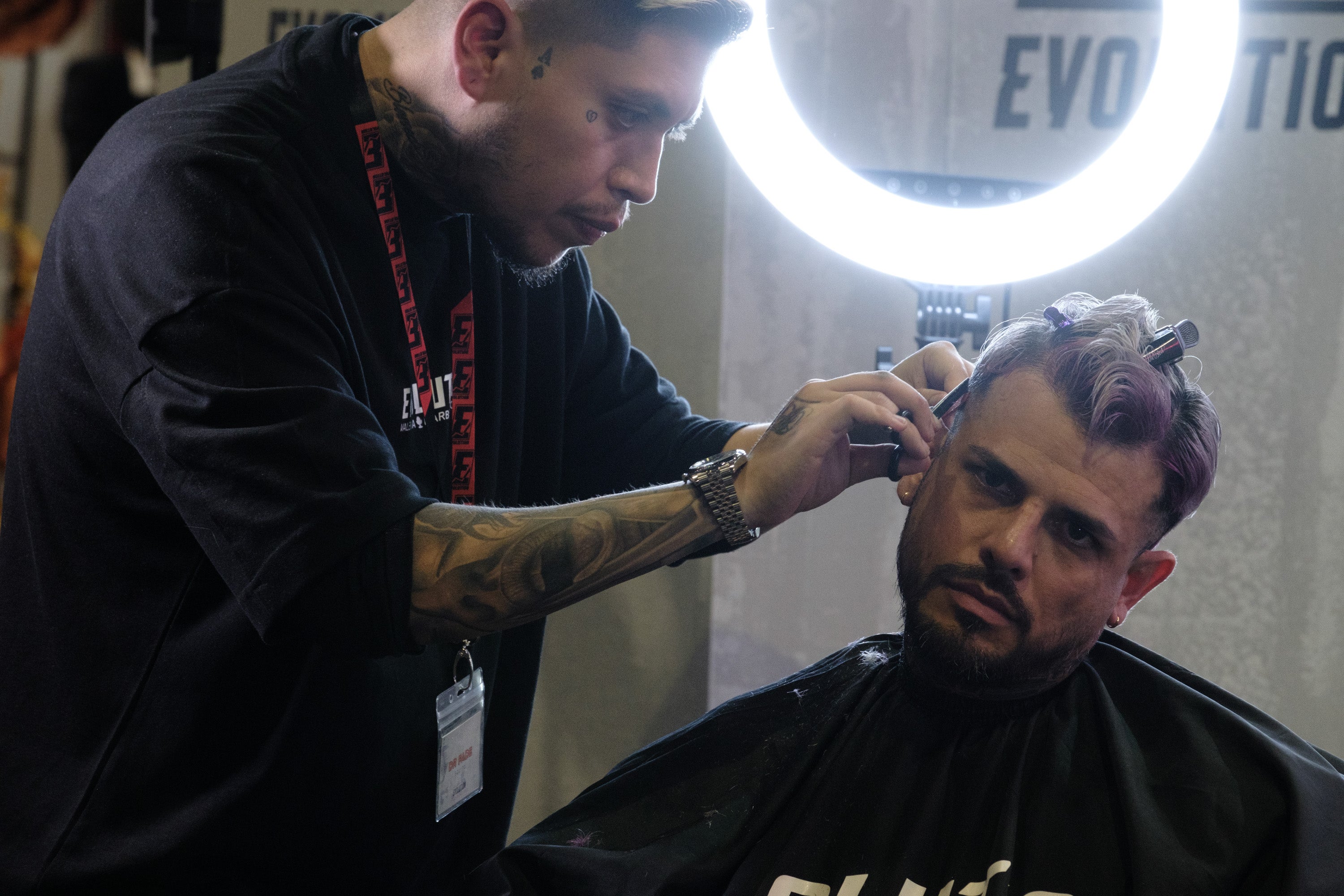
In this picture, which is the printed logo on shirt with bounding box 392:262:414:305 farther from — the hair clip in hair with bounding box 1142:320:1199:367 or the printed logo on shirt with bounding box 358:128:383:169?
the hair clip in hair with bounding box 1142:320:1199:367

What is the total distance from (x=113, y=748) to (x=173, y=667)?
11cm

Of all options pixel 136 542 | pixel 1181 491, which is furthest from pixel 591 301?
pixel 1181 491

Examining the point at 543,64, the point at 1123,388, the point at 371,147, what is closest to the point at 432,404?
the point at 371,147

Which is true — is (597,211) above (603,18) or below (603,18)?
below

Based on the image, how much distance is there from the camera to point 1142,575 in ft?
4.62

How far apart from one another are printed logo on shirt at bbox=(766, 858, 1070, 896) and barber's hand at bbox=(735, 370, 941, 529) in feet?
1.50

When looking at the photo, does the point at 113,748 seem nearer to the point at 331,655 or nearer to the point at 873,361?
the point at 331,655

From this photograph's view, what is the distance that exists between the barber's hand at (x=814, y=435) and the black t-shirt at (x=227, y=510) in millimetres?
370

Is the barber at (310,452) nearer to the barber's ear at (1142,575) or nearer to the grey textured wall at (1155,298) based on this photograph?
the barber's ear at (1142,575)

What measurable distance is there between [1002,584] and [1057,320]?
357 mm

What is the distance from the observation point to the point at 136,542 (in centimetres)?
121

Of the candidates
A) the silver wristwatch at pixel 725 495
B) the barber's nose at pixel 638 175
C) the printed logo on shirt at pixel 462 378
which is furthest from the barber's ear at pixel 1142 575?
the printed logo on shirt at pixel 462 378

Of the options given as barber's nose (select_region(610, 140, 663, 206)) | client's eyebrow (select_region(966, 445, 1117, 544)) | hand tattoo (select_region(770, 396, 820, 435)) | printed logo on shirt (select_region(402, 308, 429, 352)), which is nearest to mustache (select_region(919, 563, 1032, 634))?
client's eyebrow (select_region(966, 445, 1117, 544))

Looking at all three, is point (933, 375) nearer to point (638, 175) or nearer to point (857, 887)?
point (638, 175)
